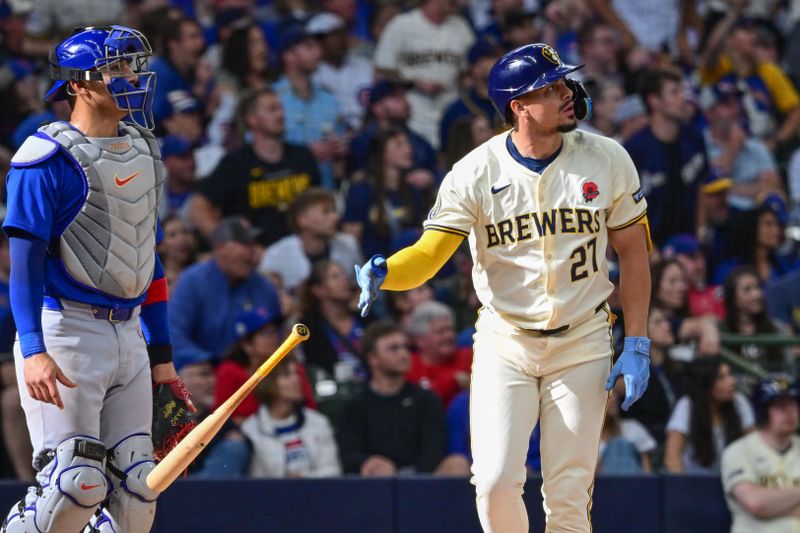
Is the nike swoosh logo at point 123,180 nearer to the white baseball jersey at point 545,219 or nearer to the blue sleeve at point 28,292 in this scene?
the blue sleeve at point 28,292

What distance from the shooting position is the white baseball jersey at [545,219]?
432 cm

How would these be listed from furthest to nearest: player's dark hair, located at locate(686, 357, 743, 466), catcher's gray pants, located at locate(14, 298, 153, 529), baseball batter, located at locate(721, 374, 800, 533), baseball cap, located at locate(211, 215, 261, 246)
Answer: baseball cap, located at locate(211, 215, 261, 246) → player's dark hair, located at locate(686, 357, 743, 466) → baseball batter, located at locate(721, 374, 800, 533) → catcher's gray pants, located at locate(14, 298, 153, 529)

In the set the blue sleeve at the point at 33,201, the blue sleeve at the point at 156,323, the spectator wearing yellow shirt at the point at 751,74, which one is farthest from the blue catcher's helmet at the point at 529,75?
the spectator wearing yellow shirt at the point at 751,74

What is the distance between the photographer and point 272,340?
6.93 metres

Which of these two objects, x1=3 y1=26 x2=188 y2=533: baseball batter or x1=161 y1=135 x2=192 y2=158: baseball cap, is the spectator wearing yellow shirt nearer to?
x1=161 y1=135 x2=192 y2=158: baseball cap

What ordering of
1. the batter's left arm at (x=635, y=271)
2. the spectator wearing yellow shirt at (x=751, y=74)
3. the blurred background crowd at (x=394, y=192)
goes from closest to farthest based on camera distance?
the batter's left arm at (x=635, y=271) < the blurred background crowd at (x=394, y=192) < the spectator wearing yellow shirt at (x=751, y=74)

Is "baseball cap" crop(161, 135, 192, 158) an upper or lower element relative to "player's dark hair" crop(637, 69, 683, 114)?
lower

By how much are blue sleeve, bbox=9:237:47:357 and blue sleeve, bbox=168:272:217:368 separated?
272 centimetres

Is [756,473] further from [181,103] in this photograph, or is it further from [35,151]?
[181,103]

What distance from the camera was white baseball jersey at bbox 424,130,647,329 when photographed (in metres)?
4.32

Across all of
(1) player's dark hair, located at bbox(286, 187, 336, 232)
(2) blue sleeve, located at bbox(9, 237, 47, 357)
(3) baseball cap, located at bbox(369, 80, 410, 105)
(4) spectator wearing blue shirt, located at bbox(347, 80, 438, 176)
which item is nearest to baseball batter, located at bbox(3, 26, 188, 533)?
(2) blue sleeve, located at bbox(9, 237, 47, 357)

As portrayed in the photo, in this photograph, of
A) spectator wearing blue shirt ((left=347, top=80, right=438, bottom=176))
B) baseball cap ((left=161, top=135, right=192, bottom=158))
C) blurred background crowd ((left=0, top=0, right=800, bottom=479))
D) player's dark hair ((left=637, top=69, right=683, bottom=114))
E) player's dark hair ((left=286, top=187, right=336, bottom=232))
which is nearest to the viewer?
blurred background crowd ((left=0, top=0, right=800, bottom=479))

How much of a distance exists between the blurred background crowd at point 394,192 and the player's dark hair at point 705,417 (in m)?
0.01

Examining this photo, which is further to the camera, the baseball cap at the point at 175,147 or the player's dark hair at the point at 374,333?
the baseball cap at the point at 175,147
